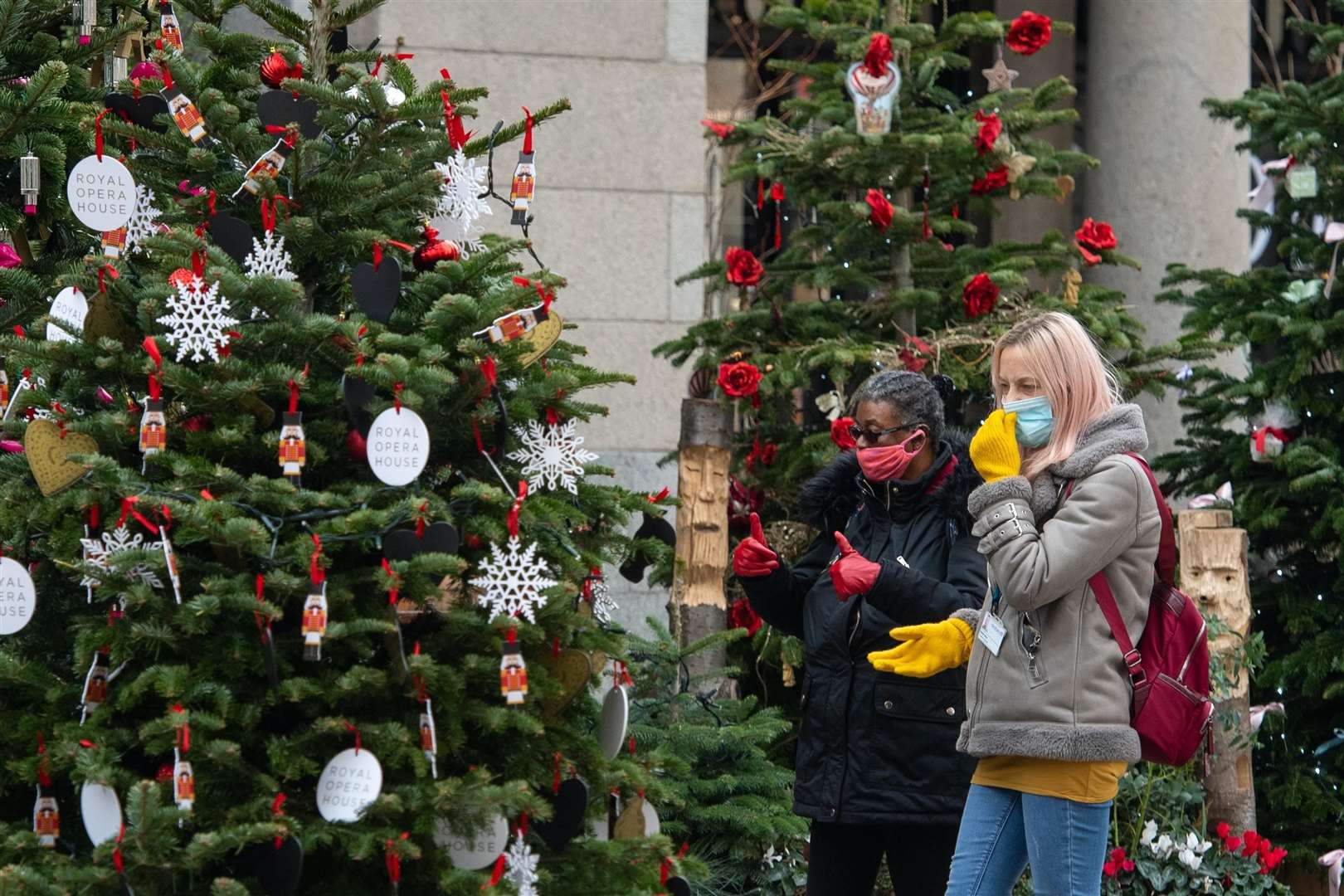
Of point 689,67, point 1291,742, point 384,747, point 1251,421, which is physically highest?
point 689,67

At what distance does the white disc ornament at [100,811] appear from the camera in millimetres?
3148

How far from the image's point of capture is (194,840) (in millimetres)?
3049

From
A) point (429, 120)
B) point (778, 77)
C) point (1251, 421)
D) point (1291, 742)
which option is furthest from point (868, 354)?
point (778, 77)

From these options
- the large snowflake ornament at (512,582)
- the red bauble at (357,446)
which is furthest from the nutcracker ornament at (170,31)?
the large snowflake ornament at (512,582)

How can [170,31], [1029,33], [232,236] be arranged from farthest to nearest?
[1029,33], [170,31], [232,236]

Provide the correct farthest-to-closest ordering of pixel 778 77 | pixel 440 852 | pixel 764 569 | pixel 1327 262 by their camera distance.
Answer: pixel 778 77 → pixel 1327 262 → pixel 764 569 → pixel 440 852

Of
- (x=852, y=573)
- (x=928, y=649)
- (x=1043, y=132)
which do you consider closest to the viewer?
(x=928, y=649)

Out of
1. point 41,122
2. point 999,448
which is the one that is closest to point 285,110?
point 41,122

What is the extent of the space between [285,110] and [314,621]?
119 centimetres

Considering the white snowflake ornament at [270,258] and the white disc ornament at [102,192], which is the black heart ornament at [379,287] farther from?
the white disc ornament at [102,192]

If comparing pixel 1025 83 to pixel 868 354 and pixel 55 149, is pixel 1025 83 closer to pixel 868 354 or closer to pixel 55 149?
pixel 868 354

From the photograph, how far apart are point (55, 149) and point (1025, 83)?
7.52 meters

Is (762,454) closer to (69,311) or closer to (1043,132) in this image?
(69,311)

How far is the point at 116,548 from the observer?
3.29 metres
